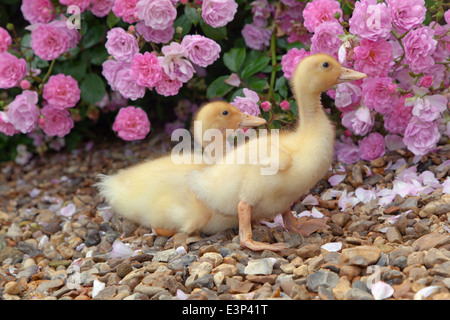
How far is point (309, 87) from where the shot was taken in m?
2.23

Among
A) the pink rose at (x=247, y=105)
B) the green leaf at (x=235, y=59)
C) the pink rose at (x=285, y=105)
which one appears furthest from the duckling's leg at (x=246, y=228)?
the green leaf at (x=235, y=59)

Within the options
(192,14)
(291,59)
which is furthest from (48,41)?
(291,59)

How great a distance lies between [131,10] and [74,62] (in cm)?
68

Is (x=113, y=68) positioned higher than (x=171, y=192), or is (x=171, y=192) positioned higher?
(x=113, y=68)

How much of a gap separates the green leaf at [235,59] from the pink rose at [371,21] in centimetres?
69

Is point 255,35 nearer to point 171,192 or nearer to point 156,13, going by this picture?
point 156,13

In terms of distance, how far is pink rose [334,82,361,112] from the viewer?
9.04 feet

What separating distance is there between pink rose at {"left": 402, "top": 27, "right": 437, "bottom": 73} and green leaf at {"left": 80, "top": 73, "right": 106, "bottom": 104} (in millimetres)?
1569

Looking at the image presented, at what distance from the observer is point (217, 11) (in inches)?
113

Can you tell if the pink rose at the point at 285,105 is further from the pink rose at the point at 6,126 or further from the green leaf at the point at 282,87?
the pink rose at the point at 6,126

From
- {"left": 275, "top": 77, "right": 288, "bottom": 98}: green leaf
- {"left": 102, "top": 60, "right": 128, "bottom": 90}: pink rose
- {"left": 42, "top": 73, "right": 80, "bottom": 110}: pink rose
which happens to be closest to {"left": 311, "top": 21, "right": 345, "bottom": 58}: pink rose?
{"left": 275, "top": 77, "right": 288, "bottom": 98}: green leaf

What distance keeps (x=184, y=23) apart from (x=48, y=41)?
0.70 m

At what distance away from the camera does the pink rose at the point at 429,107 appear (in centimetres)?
266

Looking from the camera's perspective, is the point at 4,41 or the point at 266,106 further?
the point at 4,41
